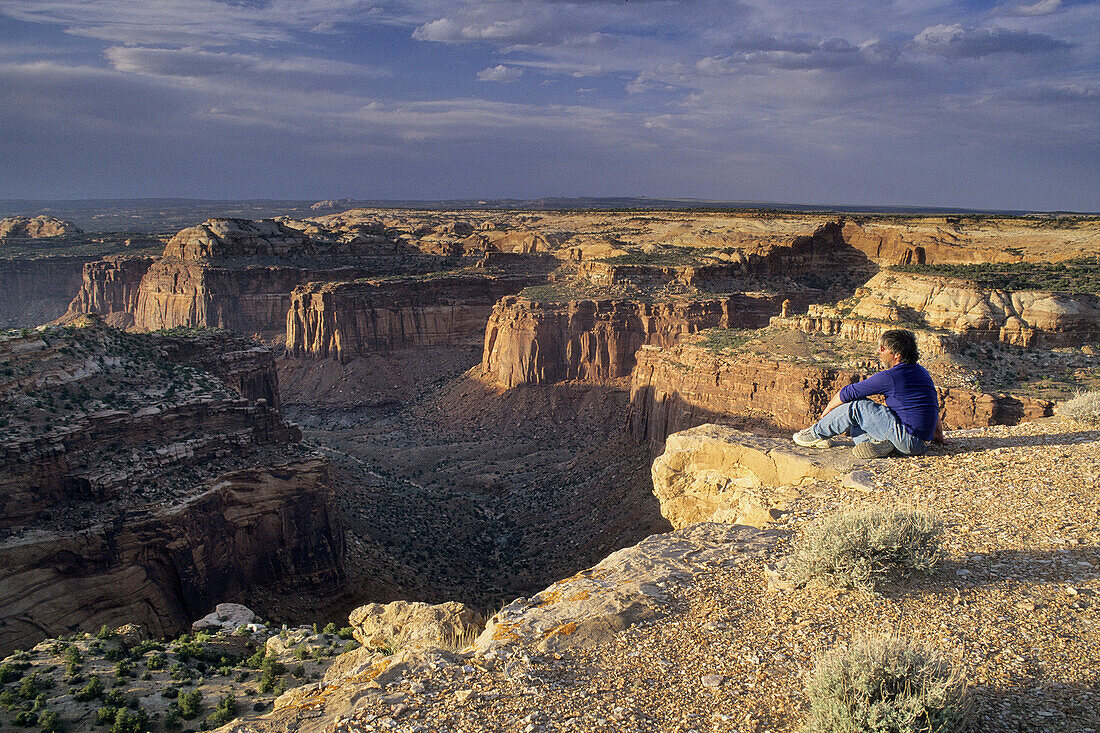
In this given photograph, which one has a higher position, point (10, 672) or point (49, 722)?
point (49, 722)

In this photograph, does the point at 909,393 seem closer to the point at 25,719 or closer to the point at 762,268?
the point at 25,719

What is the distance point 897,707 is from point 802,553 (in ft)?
8.06

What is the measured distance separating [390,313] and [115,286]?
44.2m

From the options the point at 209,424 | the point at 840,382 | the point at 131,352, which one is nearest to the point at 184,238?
the point at 131,352

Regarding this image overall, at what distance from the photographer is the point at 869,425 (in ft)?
34.8

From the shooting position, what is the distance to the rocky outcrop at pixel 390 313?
200ft

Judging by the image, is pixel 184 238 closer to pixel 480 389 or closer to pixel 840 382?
pixel 480 389

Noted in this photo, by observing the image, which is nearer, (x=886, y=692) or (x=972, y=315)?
(x=886, y=692)

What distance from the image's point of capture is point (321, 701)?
6348 millimetres

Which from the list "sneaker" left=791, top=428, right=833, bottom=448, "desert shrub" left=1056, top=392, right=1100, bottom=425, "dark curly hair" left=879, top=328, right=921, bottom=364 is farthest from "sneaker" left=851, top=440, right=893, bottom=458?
"desert shrub" left=1056, top=392, right=1100, bottom=425

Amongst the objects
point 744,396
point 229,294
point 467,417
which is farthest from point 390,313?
point 744,396

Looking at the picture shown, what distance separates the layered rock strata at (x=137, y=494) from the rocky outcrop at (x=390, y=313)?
3425cm

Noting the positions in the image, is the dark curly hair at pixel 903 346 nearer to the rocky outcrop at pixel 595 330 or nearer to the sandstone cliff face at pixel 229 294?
the rocky outcrop at pixel 595 330

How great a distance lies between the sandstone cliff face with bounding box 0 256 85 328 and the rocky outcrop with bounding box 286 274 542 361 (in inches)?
2001
